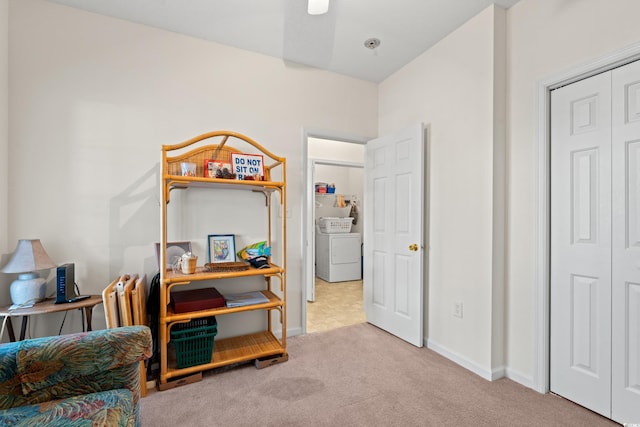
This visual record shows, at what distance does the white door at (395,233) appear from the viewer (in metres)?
2.72

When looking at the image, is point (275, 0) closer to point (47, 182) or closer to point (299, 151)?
point (299, 151)

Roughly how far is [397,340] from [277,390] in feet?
4.29

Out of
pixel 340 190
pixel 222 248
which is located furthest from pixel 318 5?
pixel 340 190

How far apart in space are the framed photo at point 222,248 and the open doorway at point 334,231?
1398 mm

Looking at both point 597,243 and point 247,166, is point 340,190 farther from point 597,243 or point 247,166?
point 597,243

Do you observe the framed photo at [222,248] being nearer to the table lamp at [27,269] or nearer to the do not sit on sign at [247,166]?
the do not sit on sign at [247,166]

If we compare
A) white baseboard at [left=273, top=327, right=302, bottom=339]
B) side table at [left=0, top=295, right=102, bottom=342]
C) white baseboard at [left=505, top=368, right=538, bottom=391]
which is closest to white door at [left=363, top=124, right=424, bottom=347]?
white baseboard at [left=505, top=368, right=538, bottom=391]

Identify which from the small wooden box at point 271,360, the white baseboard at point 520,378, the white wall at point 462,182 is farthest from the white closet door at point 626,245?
the small wooden box at point 271,360

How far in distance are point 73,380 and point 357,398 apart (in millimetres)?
1518

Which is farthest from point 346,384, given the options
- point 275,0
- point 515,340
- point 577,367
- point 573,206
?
point 275,0

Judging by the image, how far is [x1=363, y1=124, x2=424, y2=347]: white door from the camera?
8.92 ft

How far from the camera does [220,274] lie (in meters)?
2.23

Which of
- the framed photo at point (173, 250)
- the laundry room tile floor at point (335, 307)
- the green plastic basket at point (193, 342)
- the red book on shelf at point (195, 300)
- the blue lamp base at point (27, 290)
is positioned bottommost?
the laundry room tile floor at point (335, 307)

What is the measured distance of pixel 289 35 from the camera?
254 centimetres
